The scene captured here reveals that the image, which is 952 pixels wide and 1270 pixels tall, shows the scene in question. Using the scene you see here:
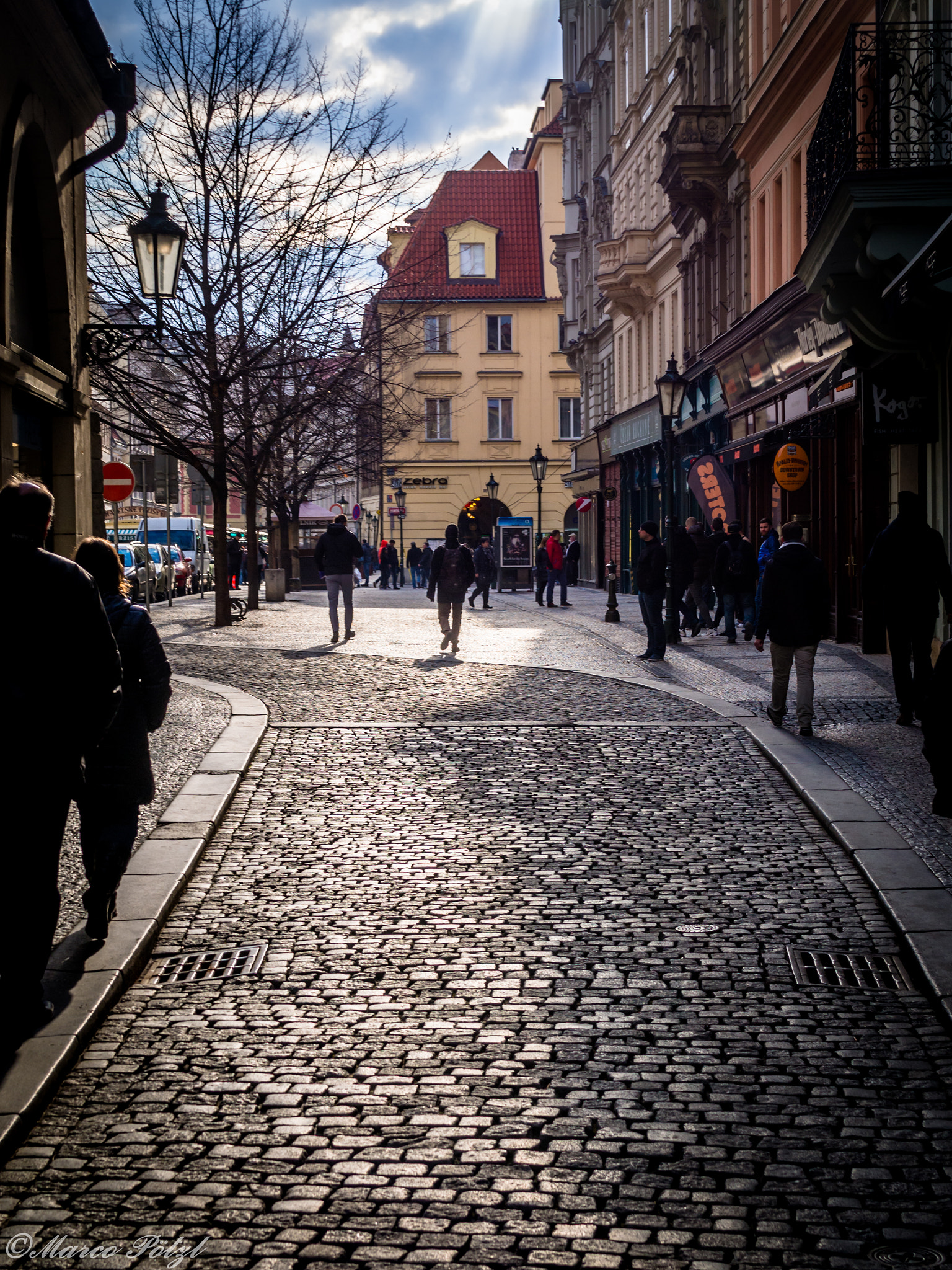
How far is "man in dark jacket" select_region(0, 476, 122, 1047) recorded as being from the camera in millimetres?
4605

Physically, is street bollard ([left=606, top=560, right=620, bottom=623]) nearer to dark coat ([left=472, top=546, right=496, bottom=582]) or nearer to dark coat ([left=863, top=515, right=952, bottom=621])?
dark coat ([left=472, top=546, right=496, bottom=582])

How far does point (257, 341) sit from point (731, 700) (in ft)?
53.2

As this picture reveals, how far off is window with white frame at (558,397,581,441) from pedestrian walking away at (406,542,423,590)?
452 inches

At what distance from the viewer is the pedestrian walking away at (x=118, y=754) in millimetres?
5855

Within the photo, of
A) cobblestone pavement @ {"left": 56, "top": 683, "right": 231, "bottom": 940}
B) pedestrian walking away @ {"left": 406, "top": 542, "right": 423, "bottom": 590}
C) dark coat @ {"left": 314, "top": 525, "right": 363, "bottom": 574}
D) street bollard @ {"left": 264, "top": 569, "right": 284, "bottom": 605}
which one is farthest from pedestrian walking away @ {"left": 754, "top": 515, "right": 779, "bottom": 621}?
pedestrian walking away @ {"left": 406, "top": 542, "right": 423, "bottom": 590}

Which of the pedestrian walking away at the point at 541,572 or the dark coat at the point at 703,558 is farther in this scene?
the pedestrian walking away at the point at 541,572

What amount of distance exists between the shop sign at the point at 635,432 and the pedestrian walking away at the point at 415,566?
12.5 m

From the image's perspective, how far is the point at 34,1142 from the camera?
4.05 metres

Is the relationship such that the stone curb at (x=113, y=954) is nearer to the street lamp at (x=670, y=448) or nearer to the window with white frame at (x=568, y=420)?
the street lamp at (x=670, y=448)

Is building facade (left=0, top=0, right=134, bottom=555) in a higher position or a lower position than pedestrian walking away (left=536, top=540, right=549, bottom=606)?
higher

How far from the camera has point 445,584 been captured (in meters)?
20.9

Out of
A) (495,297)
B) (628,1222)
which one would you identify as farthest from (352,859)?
(495,297)

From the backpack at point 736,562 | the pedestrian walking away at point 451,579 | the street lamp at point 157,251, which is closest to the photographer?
the street lamp at point 157,251

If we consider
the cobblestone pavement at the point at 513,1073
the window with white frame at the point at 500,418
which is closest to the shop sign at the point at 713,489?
the cobblestone pavement at the point at 513,1073
